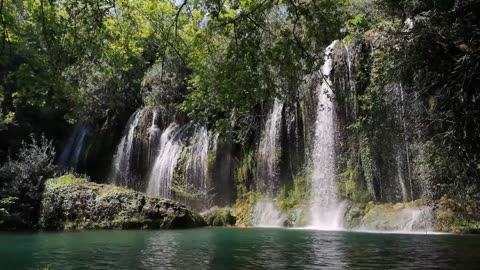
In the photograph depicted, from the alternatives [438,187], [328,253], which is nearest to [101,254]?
[328,253]

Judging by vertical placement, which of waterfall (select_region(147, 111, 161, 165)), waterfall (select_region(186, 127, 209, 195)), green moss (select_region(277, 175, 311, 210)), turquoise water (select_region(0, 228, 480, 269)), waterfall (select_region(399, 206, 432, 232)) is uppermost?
waterfall (select_region(147, 111, 161, 165))

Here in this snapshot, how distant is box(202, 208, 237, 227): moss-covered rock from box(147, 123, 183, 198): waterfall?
127 inches

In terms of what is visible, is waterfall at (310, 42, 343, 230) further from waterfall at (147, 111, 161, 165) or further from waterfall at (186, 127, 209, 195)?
waterfall at (147, 111, 161, 165)

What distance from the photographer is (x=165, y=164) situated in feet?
82.7

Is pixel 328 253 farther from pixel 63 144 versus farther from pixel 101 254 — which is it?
pixel 63 144

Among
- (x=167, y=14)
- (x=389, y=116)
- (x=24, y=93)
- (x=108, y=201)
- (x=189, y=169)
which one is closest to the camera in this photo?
(x=24, y=93)

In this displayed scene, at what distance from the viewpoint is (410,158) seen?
1755 centimetres

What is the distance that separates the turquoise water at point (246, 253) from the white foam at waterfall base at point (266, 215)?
7.47 m

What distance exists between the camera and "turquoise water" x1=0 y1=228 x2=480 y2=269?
851 cm

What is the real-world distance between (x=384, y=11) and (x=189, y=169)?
11731 millimetres

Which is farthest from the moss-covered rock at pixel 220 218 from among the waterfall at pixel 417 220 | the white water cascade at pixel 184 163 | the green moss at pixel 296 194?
the waterfall at pixel 417 220

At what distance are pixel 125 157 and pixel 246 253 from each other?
18.1 meters

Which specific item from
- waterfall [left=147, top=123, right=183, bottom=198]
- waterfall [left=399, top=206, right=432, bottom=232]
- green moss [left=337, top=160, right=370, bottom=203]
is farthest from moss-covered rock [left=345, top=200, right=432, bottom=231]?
waterfall [left=147, top=123, right=183, bottom=198]

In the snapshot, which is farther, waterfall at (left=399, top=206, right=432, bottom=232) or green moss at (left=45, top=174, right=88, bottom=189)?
green moss at (left=45, top=174, right=88, bottom=189)
